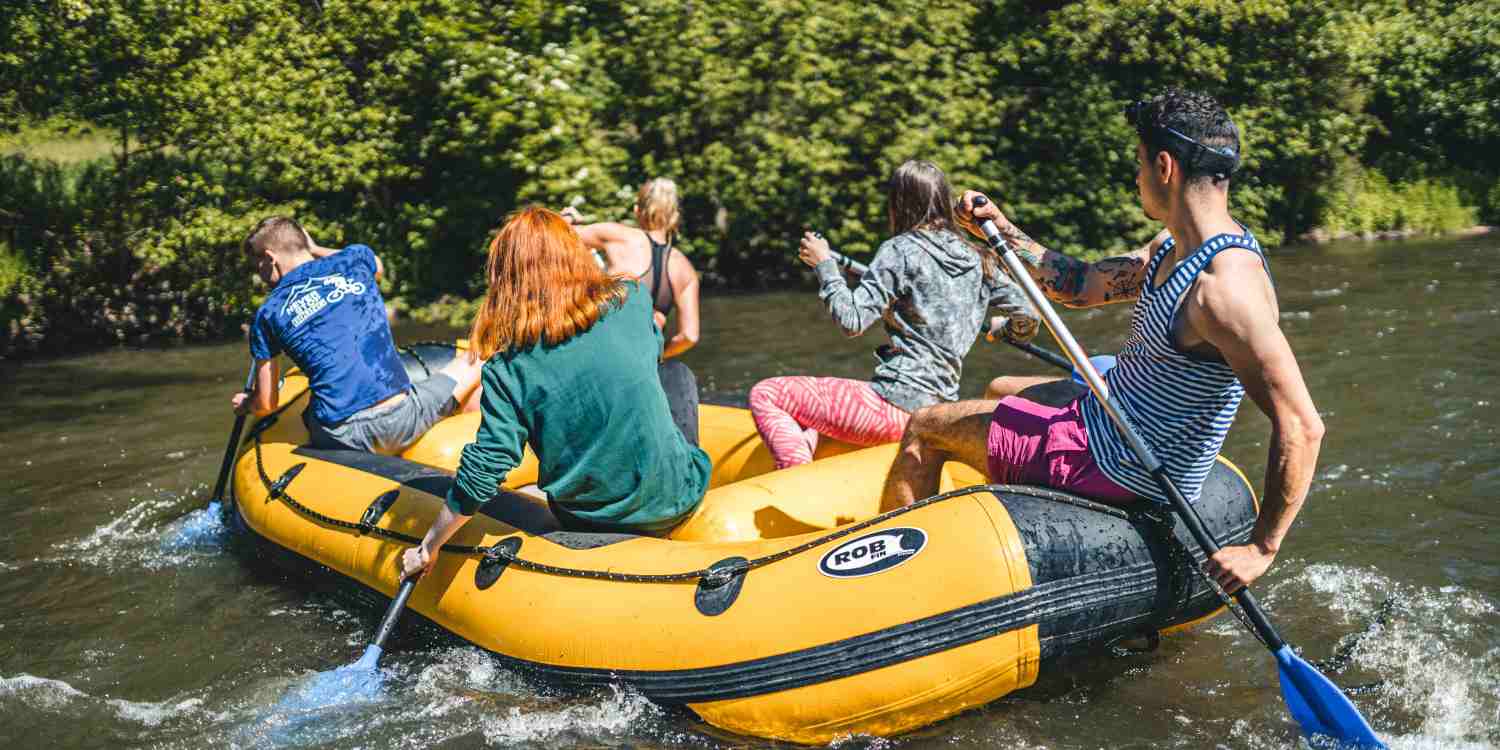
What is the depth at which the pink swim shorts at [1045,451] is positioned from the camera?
331 centimetres

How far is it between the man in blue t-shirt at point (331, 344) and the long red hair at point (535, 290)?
160 centimetres

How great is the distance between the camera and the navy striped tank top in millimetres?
2830

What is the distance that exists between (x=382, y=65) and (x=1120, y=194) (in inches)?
301

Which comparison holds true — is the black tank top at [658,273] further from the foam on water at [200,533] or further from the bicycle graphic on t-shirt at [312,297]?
the foam on water at [200,533]

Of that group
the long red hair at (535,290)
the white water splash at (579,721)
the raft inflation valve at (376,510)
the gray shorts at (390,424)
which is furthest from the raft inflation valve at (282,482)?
the long red hair at (535,290)

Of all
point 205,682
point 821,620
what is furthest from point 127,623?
point 821,620

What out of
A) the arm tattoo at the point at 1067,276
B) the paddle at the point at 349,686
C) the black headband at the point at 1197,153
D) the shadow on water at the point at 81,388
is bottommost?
the shadow on water at the point at 81,388

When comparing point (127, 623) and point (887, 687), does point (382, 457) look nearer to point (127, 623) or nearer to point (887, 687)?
point (127, 623)

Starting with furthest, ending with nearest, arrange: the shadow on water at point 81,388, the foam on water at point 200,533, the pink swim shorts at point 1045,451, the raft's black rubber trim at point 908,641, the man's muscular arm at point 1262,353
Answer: the shadow on water at point 81,388
the foam on water at point 200,533
the pink swim shorts at point 1045,451
the raft's black rubber trim at point 908,641
the man's muscular arm at point 1262,353

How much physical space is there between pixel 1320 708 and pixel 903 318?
5.94 ft

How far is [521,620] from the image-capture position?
3.72 m

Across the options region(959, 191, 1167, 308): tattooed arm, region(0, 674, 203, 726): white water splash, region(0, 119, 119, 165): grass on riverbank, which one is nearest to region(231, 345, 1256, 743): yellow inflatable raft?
region(959, 191, 1167, 308): tattooed arm

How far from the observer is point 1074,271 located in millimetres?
3590

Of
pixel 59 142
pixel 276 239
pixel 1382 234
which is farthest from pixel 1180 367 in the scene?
pixel 1382 234
